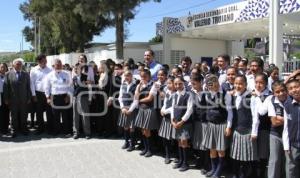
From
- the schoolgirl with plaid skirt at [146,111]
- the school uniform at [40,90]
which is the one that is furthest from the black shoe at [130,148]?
the school uniform at [40,90]

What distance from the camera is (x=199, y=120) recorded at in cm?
669

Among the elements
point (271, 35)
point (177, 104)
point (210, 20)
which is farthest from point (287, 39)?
point (177, 104)

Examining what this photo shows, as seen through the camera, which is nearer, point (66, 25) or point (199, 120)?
point (199, 120)

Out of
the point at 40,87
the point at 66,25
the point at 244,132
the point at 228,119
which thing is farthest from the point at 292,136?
the point at 66,25

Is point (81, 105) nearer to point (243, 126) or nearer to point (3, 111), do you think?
point (3, 111)

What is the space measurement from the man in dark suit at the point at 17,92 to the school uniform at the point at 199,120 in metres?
4.64

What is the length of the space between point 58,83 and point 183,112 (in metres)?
3.85

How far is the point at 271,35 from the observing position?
52.8ft

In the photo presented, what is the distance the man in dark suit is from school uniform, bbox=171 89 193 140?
4.35 metres

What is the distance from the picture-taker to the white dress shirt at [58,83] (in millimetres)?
9688

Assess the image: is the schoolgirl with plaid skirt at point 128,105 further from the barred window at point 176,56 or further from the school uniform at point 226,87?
the barred window at point 176,56

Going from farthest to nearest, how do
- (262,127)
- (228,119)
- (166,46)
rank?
(166,46), (228,119), (262,127)

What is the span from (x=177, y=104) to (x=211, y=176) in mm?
1252

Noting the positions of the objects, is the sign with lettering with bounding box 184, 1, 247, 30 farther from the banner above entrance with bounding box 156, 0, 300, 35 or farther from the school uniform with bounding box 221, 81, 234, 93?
the school uniform with bounding box 221, 81, 234, 93
